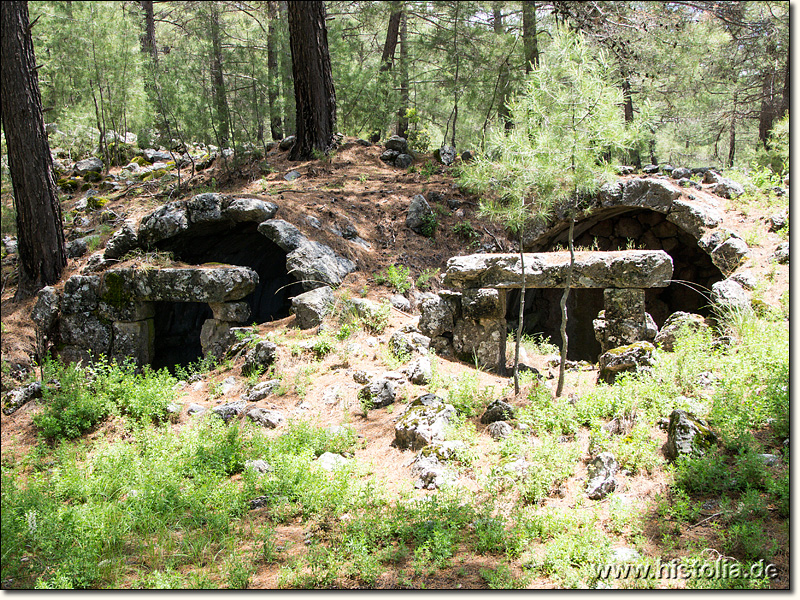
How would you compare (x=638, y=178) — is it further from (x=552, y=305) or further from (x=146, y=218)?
(x=146, y=218)

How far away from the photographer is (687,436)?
4.34 meters

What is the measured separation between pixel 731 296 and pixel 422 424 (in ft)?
15.5

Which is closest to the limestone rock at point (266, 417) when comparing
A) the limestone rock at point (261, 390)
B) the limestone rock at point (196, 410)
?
the limestone rock at point (261, 390)

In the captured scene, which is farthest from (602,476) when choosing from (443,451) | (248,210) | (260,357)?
(248,210)

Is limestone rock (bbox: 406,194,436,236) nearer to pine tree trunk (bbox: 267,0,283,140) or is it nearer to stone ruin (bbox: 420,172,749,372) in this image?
stone ruin (bbox: 420,172,749,372)

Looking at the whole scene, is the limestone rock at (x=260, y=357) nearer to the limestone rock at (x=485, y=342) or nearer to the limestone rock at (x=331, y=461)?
the limestone rock at (x=331, y=461)

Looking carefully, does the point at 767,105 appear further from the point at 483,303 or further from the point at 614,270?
the point at 483,303

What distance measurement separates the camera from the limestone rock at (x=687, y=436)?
426 cm

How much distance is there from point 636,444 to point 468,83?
33.5 feet

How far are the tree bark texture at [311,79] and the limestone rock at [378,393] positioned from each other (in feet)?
23.1

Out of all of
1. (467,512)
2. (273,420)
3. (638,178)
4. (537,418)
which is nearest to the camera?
(467,512)

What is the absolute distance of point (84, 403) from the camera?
601cm

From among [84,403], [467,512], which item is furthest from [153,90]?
[467,512]

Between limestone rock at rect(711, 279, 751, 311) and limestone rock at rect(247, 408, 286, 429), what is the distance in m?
5.76
